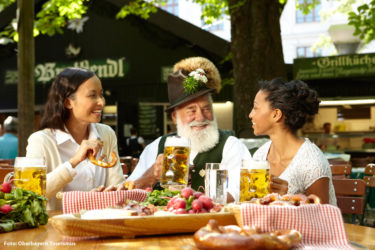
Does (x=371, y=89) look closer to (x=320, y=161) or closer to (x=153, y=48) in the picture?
(x=153, y=48)

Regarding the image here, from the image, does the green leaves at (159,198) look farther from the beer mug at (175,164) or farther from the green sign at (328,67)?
the green sign at (328,67)

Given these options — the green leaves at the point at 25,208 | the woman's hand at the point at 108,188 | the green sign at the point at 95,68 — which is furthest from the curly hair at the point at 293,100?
the green sign at the point at 95,68

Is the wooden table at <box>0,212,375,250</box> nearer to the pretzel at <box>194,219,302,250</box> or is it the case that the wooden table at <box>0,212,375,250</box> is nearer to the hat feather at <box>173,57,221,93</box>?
Result: the pretzel at <box>194,219,302,250</box>

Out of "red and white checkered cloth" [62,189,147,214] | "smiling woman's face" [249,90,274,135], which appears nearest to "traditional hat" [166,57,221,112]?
A: "smiling woman's face" [249,90,274,135]

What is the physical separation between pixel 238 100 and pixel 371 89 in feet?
19.1

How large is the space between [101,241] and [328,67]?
31.7ft

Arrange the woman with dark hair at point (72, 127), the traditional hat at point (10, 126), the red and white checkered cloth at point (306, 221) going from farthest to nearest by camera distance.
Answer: the traditional hat at point (10, 126) < the woman with dark hair at point (72, 127) < the red and white checkered cloth at point (306, 221)

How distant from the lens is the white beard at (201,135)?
3.23 m

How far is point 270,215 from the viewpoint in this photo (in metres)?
1.56

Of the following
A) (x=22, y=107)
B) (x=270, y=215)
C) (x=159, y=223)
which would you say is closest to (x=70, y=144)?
(x=159, y=223)

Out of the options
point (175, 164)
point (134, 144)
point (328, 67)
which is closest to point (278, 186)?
point (175, 164)

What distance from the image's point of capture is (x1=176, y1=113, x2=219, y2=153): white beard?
3234mm

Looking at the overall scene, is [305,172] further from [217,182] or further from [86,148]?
[86,148]

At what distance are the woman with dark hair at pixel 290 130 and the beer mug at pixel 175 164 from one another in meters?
0.72
